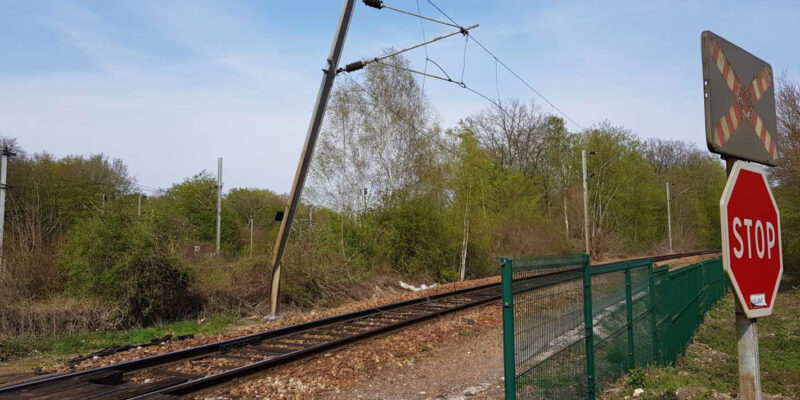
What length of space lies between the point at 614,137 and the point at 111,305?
145 feet

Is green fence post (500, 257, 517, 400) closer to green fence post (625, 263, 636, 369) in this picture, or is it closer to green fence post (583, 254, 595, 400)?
green fence post (583, 254, 595, 400)

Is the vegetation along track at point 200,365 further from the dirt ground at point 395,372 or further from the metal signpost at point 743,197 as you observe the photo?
the metal signpost at point 743,197

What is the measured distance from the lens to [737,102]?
307 cm

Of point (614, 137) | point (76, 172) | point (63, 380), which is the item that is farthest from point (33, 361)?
point (614, 137)

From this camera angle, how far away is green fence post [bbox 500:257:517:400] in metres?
4.01

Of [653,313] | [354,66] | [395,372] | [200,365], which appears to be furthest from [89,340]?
[653,313]

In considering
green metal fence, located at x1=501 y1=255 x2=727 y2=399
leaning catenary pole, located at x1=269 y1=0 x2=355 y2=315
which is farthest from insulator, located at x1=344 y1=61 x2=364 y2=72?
green metal fence, located at x1=501 y1=255 x2=727 y2=399

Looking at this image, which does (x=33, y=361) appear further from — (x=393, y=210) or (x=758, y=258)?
(x=393, y=210)

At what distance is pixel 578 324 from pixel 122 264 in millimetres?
11724

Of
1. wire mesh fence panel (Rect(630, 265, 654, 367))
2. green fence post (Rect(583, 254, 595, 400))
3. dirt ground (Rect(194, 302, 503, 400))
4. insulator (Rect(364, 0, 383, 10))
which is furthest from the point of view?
insulator (Rect(364, 0, 383, 10))

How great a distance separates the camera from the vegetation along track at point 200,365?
641 cm

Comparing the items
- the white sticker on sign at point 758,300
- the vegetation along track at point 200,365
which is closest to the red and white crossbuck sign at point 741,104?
the white sticker on sign at point 758,300

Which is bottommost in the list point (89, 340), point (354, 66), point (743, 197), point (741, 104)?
point (89, 340)

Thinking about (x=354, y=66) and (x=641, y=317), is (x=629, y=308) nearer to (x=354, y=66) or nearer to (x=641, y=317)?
(x=641, y=317)
